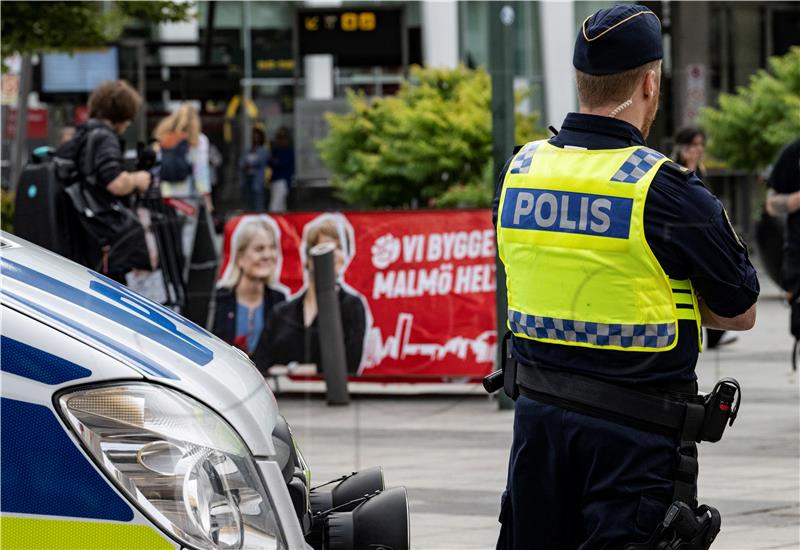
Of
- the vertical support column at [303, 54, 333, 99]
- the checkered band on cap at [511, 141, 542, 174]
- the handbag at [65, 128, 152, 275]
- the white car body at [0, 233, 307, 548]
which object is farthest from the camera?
the vertical support column at [303, 54, 333, 99]

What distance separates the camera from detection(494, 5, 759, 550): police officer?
304cm

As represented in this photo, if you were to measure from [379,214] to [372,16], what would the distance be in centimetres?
1221

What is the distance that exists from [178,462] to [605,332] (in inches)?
37.4

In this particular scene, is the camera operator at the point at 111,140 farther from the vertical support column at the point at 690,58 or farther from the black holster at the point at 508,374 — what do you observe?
the vertical support column at the point at 690,58

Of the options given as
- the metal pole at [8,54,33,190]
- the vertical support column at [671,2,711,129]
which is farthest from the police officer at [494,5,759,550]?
the vertical support column at [671,2,711,129]

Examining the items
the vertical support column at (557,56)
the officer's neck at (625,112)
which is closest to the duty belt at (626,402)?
the officer's neck at (625,112)

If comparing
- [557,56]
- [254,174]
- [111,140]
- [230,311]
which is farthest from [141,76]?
[111,140]

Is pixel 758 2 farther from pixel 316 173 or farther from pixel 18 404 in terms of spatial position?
pixel 18 404

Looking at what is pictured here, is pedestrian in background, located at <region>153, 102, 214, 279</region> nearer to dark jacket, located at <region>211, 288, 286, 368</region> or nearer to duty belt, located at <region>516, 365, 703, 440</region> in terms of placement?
dark jacket, located at <region>211, 288, 286, 368</region>

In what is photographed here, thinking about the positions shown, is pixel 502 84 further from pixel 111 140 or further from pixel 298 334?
pixel 111 140

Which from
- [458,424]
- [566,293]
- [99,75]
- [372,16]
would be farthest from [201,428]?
[372,16]

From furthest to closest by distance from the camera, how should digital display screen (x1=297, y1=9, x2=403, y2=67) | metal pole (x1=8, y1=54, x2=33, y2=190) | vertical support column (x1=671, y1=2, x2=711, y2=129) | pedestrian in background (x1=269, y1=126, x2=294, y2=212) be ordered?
digital display screen (x1=297, y1=9, x2=403, y2=67) < pedestrian in background (x1=269, y1=126, x2=294, y2=212) < vertical support column (x1=671, y1=2, x2=711, y2=129) < metal pole (x1=8, y1=54, x2=33, y2=190)

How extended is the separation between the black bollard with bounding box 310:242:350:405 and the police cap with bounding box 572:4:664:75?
5952mm

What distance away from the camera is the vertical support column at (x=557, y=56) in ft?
63.5
